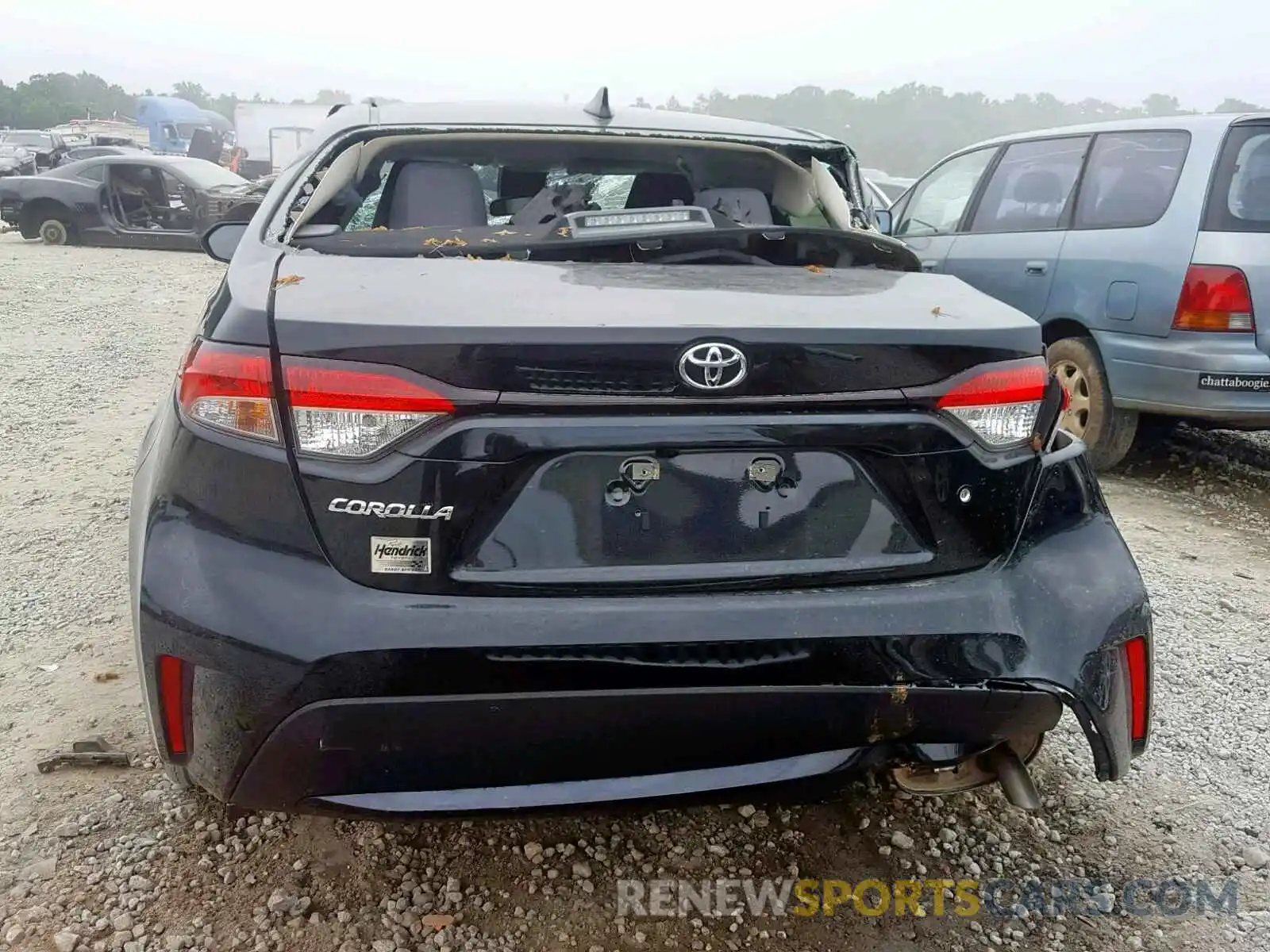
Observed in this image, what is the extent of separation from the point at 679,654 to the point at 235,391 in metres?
0.82

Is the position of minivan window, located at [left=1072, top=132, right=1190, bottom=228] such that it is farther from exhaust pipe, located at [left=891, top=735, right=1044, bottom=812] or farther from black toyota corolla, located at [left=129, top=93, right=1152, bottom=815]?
exhaust pipe, located at [left=891, top=735, right=1044, bottom=812]

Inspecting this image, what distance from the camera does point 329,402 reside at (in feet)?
4.96

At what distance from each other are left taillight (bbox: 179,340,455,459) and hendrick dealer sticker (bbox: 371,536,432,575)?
5.6 inches

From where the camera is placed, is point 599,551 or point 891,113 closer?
point 599,551

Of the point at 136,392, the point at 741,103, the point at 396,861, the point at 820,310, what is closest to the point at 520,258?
the point at 820,310

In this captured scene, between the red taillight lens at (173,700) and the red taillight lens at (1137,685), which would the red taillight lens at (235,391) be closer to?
the red taillight lens at (173,700)

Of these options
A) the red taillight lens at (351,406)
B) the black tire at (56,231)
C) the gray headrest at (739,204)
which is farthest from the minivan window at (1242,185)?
the black tire at (56,231)

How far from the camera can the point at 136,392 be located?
603 cm

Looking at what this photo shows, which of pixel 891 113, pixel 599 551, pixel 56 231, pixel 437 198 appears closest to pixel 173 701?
pixel 599 551

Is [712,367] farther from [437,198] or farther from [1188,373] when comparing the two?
[1188,373]

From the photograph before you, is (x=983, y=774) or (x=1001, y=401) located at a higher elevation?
(x=1001, y=401)

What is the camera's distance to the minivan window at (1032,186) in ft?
17.0

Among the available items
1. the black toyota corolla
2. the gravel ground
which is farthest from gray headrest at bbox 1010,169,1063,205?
the black toyota corolla

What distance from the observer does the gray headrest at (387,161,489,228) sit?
269cm
